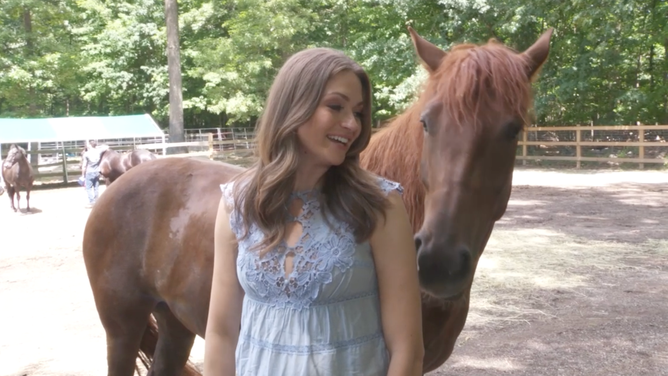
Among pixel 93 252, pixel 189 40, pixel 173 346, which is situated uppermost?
pixel 189 40

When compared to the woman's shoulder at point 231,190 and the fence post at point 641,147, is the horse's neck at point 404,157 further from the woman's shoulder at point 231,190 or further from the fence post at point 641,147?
the fence post at point 641,147

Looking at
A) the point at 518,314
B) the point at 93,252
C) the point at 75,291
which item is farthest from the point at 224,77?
the point at 93,252

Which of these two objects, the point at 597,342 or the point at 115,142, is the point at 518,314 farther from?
the point at 115,142

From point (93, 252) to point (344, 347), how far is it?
2121mm

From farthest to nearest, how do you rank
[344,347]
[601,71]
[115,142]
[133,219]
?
1. [115,142]
2. [601,71]
3. [133,219]
4. [344,347]

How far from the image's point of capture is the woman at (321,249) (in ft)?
4.68

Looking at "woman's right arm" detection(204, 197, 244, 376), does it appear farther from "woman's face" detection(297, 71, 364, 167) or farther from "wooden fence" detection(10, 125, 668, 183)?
"wooden fence" detection(10, 125, 668, 183)

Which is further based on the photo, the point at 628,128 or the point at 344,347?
the point at 628,128

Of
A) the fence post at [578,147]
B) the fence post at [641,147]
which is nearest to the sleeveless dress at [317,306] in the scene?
the fence post at [641,147]

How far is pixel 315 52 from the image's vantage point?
1.50 m

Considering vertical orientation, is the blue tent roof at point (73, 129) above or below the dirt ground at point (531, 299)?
above

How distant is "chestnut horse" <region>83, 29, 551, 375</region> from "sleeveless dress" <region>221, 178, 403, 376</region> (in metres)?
0.53

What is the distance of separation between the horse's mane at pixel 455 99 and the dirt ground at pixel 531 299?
2.46 m

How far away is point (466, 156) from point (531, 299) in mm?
4398
